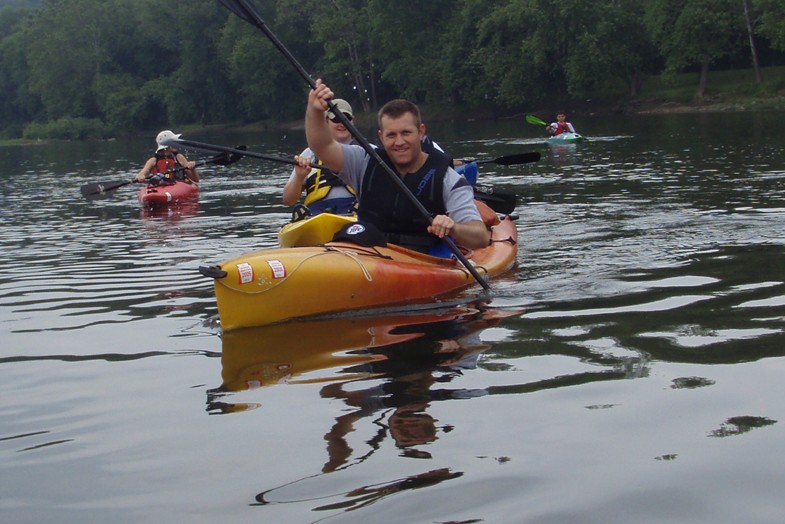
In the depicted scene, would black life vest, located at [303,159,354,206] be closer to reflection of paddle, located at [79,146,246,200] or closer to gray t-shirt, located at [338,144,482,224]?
reflection of paddle, located at [79,146,246,200]

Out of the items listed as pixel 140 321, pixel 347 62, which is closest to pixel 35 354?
pixel 140 321

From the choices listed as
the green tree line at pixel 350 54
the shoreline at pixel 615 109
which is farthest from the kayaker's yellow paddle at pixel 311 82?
the green tree line at pixel 350 54

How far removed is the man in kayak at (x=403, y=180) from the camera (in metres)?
6.49

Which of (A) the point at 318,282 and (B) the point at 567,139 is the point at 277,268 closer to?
(A) the point at 318,282

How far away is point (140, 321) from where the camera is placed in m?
6.77

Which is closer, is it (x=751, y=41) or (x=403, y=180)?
(x=403, y=180)

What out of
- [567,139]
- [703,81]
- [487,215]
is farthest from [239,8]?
[703,81]

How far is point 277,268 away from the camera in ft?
20.9

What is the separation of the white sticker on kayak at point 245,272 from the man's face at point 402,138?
1195 millimetres

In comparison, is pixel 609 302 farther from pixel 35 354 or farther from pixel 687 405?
pixel 35 354

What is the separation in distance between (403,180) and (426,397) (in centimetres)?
257

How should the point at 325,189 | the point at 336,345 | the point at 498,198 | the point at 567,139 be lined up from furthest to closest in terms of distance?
the point at 567,139
the point at 498,198
the point at 325,189
the point at 336,345

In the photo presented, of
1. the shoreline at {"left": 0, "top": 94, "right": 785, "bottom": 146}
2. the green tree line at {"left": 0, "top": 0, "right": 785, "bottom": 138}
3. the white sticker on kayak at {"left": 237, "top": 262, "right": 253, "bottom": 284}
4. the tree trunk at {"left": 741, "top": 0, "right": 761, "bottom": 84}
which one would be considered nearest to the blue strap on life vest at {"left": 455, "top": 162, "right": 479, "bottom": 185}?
the white sticker on kayak at {"left": 237, "top": 262, "right": 253, "bottom": 284}

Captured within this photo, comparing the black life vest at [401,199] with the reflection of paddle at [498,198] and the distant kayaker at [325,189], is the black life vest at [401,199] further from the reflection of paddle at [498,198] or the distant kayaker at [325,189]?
the reflection of paddle at [498,198]
